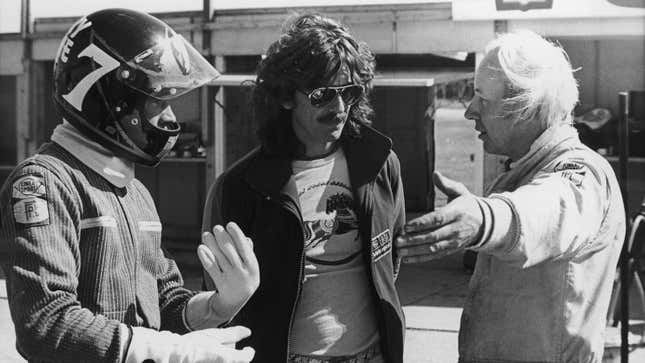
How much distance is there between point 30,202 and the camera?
180 centimetres

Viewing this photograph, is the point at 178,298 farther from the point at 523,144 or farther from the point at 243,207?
the point at 523,144

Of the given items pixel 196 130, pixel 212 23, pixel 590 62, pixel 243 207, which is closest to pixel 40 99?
pixel 196 130

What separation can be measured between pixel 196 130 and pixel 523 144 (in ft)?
35.7

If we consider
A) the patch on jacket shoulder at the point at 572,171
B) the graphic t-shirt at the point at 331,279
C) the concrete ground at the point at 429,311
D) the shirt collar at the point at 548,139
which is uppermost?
the shirt collar at the point at 548,139

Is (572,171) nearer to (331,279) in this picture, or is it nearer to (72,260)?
(331,279)

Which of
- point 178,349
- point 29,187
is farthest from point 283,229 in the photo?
point 29,187

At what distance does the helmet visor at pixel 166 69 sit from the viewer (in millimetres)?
2121

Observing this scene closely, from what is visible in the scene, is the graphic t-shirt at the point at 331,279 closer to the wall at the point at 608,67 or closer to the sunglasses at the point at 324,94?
the sunglasses at the point at 324,94

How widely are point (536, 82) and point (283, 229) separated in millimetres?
910

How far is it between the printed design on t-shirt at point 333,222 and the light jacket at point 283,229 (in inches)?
1.3

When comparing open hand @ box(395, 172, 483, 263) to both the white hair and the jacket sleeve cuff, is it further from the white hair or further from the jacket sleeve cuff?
the white hair

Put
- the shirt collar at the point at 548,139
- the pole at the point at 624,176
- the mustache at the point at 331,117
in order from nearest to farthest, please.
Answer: the shirt collar at the point at 548,139 → the mustache at the point at 331,117 → the pole at the point at 624,176

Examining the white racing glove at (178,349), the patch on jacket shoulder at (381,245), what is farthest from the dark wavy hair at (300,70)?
the white racing glove at (178,349)

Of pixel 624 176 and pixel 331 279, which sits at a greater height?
pixel 624 176
